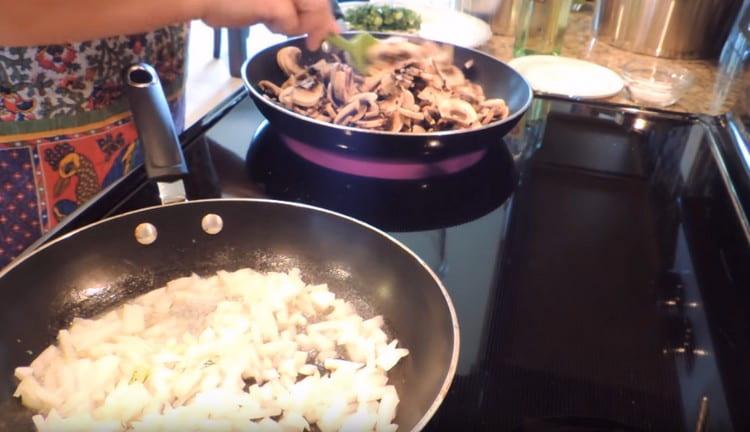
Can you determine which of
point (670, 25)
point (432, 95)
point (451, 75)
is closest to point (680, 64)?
point (670, 25)

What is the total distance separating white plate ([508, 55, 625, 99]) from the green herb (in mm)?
292

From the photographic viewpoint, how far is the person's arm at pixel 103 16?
76 centimetres

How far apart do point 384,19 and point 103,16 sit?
2.84 ft

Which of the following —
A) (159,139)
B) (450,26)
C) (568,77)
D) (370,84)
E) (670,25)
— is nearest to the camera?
(159,139)

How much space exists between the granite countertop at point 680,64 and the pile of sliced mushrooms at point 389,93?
1.53 ft

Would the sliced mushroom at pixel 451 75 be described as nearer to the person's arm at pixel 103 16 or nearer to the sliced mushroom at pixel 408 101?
the sliced mushroom at pixel 408 101

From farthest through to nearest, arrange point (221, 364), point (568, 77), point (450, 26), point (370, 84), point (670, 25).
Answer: point (450, 26) → point (670, 25) → point (568, 77) → point (370, 84) → point (221, 364)

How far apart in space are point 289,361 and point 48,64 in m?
0.60

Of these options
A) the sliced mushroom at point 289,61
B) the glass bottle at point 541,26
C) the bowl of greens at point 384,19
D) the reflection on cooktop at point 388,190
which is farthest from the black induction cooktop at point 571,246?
the bowl of greens at point 384,19

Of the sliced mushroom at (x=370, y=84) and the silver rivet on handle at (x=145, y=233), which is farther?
the sliced mushroom at (x=370, y=84)

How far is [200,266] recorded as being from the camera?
32.0 inches

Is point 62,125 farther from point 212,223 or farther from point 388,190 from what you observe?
point 388,190

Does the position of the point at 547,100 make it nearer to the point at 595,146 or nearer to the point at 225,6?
the point at 595,146

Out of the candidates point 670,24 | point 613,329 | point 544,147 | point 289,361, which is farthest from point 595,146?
point 289,361
